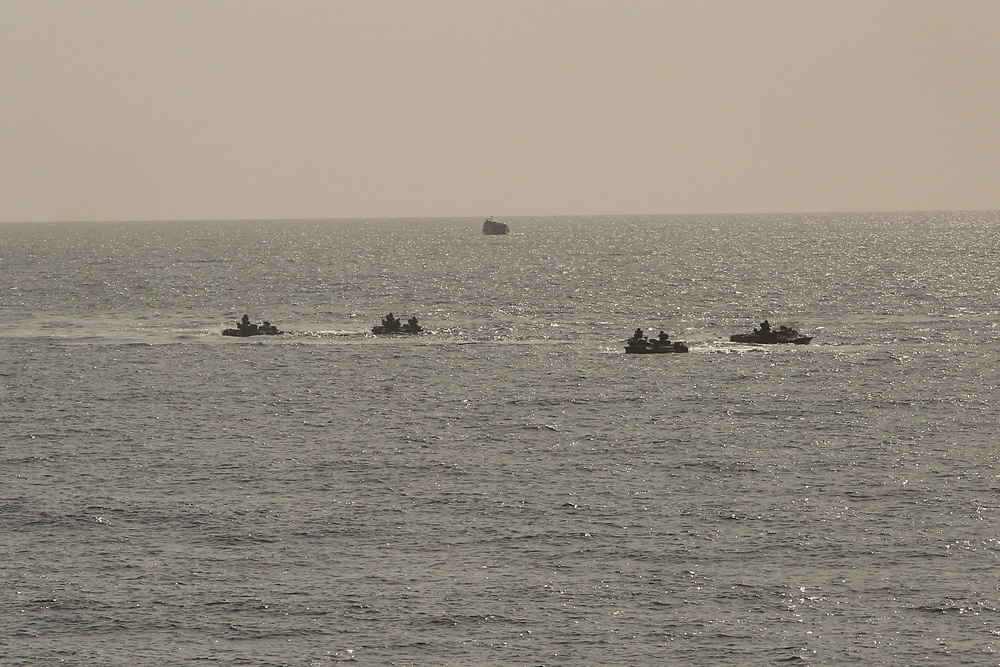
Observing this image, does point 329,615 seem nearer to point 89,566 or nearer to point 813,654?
point 89,566

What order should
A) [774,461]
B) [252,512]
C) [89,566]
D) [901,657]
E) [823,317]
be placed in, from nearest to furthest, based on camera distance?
1. [901,657]
2. [89,566]
3. [252,512]
4. [774,461]
5. [823,317]

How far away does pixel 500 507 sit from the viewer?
64312 millimetres

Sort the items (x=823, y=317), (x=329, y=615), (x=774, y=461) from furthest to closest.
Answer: (x=823, y=317)
(x=774, y=461)
(x=329, y=615)

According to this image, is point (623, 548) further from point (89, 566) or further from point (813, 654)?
point (89, 566)

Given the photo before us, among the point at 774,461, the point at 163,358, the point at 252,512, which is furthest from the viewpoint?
the point at 163,358

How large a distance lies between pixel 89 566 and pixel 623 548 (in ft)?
70.8

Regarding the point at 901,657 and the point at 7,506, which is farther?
the point at 7,506

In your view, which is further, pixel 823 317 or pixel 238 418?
pixel 823 317

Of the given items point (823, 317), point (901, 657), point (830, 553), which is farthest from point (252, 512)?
point (823, 317)

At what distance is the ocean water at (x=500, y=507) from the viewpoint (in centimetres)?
4741

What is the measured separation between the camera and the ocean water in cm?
4741

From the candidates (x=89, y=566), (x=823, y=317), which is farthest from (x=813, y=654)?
(x=823, y=317)

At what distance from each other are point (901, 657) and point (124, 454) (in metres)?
47.6

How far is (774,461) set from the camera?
75.6 meters
